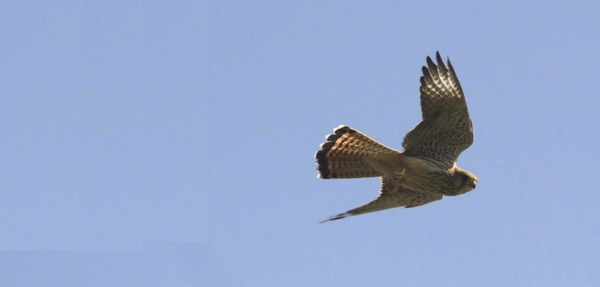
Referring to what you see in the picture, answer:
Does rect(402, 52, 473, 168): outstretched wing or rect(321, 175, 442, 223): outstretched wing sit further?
rect(321, 175, 442, 223): outstretched wing

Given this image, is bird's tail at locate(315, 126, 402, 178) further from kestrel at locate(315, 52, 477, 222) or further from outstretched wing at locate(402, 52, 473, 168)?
outstretched wing at locate(402, 52, 473, 168)

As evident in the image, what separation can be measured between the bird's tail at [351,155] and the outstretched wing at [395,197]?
1.27 feet

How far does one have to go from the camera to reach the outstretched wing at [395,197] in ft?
58.6

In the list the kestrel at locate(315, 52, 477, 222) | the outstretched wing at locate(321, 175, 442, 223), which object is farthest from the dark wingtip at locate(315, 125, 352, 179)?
the outstretched wing at locate(321, 175, 442, 223)

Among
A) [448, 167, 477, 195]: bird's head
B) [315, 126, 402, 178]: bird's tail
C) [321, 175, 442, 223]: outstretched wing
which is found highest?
[315, 126, 402, 178]: bird's tail

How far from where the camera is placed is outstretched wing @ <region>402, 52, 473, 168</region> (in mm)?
17312

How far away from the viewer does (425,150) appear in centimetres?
1758

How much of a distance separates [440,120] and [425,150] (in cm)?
47

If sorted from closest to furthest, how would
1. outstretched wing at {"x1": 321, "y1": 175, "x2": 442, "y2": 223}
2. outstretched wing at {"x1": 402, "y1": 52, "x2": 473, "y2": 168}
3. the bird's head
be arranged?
outstretched wing at {"x1": 402, "y1": 52, "x2": 473, "y2": 168} < the bird's head < outstretched wing at {"x1": 321, "y1": 175, "x2": 442, "y2": 223}

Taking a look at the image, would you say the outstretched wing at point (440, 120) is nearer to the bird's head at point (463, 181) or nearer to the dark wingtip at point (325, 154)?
the bird's head at point (463, 181)

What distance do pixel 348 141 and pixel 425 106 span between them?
3.77 ft

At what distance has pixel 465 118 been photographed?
57.4 feet

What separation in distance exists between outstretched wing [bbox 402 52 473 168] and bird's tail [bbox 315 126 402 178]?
33 cm

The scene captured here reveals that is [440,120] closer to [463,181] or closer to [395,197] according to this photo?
[463,181]
